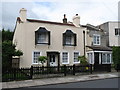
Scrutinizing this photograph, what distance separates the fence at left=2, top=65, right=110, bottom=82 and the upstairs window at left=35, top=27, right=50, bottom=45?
5.22 meters

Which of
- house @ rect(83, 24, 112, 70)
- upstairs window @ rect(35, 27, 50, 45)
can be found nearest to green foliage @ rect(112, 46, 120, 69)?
house @ rect(83, 24, 112, 70)

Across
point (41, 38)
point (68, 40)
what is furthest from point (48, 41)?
point (68, 40)

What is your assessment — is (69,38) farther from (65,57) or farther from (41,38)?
(41,38)

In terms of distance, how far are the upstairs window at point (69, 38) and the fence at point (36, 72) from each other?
531 cm

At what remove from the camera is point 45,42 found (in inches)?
822

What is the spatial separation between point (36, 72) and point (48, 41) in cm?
665

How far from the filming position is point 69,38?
22.7 m

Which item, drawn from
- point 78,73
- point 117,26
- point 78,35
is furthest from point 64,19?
point 78,73

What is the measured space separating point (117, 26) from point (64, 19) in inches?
394

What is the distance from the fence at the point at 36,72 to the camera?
44.3ft

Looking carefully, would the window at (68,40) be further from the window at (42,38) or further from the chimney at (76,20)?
the window at (42,38)

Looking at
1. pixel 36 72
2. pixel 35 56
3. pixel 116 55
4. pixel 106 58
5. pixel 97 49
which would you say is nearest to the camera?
pixel 36 72

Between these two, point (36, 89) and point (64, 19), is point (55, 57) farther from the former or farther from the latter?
point (36, 89)

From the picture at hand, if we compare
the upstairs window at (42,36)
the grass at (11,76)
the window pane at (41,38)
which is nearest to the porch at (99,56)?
the upstairs window at (42,36)
